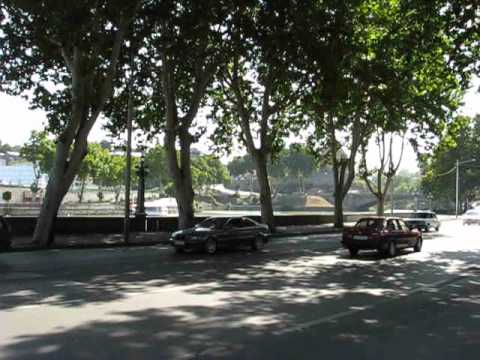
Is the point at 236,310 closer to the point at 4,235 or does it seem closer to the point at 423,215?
the point at 4,235

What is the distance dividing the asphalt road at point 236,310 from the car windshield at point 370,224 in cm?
276

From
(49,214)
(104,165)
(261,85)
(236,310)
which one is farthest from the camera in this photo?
(104,165)

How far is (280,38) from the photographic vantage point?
2023 centimetres

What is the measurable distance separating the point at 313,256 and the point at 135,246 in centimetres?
765

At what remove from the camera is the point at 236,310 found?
9.24 m

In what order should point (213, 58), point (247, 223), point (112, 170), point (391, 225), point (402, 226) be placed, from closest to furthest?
point (391, 225) < point (402, 226) < point (247, 223) < point (213, 58) < point (112, 170)

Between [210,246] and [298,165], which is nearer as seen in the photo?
[210,246]

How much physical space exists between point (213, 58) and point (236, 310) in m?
19.0

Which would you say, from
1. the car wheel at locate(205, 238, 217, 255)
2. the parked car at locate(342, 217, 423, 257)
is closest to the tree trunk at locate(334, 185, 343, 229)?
the parked car at locate(342, 217, 423, 257)

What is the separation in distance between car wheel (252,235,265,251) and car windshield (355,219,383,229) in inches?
154

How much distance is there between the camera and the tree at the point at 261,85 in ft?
65.8

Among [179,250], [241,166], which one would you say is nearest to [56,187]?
[179,250]

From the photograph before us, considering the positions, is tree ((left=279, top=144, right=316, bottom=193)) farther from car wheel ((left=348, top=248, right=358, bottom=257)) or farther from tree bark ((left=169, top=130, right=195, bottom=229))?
car wheel ((left=348, top=248, right=358, bottom=257))

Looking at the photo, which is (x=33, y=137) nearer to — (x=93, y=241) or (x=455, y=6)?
(x=93, y=241)
